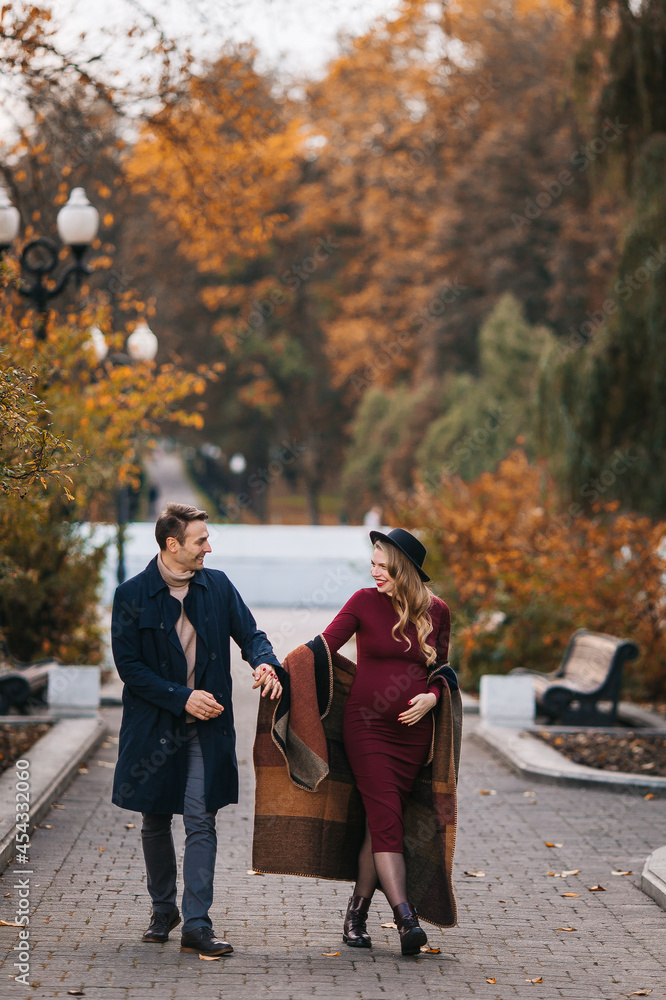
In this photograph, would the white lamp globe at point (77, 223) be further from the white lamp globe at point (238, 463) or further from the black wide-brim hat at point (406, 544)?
the white lamp globe at point (238, 463)

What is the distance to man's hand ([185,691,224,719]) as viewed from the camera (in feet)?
16.1

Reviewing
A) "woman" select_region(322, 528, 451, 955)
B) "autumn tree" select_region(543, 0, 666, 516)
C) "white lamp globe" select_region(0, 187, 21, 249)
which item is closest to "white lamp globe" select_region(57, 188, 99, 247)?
"white lamp globe" select_region(0, 187, 21, 249)

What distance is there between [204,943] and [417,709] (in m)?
1.29

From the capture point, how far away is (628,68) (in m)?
12.3

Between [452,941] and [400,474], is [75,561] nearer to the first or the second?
[452,941]

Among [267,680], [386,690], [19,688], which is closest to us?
[267,680]

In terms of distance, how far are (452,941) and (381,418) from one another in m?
35.1

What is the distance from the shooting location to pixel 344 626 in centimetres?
519

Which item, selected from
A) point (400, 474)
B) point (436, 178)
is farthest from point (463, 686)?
point (436, 178)

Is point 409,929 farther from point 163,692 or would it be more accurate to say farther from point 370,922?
point 163,692

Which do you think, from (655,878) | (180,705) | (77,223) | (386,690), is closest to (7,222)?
(77,223)

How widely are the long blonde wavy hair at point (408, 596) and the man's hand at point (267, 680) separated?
0.53 meters

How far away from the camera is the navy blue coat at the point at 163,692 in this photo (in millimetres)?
4977

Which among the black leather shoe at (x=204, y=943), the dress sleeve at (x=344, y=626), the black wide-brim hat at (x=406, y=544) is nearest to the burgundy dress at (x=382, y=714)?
the dress sleeve at (x=344, y=626)
